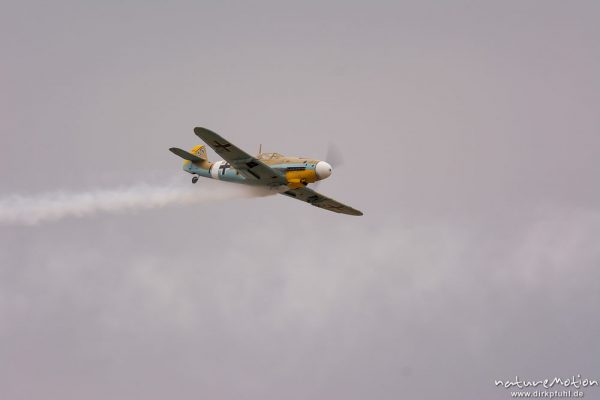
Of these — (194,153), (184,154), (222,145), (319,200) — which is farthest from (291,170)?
(194,153)

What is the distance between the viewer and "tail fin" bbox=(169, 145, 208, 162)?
5821cm

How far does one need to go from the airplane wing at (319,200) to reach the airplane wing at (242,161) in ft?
7.69

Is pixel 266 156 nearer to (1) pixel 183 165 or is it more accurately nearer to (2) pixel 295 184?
(2) pixel 295 184

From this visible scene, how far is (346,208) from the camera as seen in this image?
61.7 meters

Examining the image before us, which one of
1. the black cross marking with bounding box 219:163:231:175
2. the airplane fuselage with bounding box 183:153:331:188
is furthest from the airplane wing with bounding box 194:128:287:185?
the black cross marking with bounding box 219:163:231:175

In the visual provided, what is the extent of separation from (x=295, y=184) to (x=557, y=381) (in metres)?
16.0

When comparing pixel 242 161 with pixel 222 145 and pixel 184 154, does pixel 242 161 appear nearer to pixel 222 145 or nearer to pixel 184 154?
pixel 222 145

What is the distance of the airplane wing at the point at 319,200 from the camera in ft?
193

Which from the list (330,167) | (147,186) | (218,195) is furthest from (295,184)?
(147,186)

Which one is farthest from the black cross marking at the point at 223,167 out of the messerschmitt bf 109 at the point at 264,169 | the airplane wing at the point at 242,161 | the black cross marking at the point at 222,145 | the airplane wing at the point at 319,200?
the black cross marking at the point at 222,145

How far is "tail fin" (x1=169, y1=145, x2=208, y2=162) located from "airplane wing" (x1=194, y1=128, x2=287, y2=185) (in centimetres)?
360

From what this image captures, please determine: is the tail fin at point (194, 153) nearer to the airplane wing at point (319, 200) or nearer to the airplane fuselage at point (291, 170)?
the airplane fuselage at point (291, 170)

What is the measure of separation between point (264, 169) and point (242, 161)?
1.18 metres

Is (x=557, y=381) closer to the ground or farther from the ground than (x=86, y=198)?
closer to the ground
